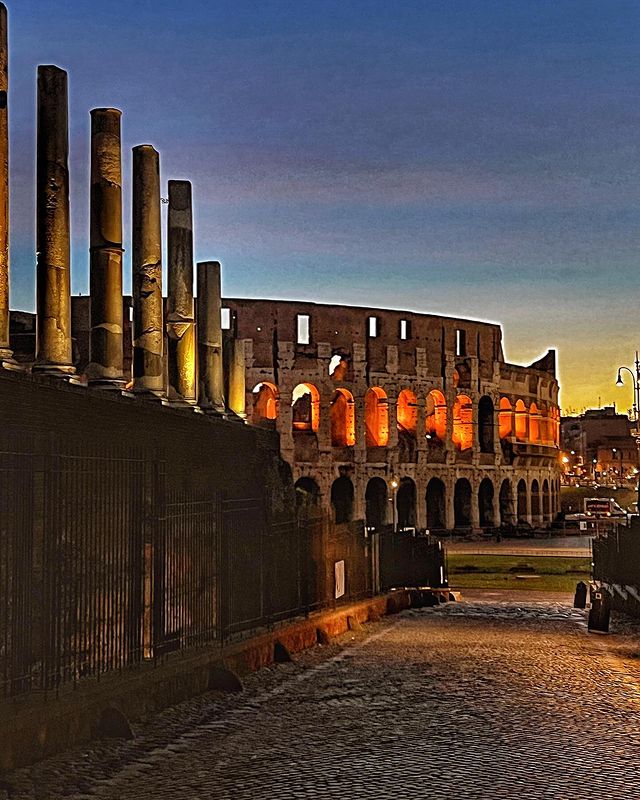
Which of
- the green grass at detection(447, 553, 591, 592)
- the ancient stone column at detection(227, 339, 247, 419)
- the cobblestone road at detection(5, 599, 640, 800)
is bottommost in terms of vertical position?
the green grass at detection(447, 553, 591, 592)

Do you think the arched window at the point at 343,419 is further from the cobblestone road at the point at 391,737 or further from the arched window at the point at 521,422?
the cobblestone road at the point at 391,737

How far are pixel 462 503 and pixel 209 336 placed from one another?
38.6 m

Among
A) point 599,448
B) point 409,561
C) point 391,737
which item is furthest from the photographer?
point 599,448

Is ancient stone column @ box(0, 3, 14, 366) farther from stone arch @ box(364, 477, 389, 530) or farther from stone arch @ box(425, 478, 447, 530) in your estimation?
stone arch @ box(425, 478, 447, 530)

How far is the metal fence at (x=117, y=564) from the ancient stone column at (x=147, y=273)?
3.11 meters

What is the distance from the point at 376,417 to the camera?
2074 inches

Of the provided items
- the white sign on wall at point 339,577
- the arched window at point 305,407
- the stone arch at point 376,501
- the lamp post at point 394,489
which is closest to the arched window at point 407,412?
the lamp post at point 394,489

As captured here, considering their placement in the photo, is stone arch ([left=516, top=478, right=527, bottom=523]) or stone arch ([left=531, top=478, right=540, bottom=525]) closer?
stone arch ([left=516, top=478, right=527, bottom=523])

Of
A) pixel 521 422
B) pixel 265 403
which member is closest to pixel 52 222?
pixel 265 403

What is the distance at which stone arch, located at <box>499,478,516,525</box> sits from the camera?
189ft

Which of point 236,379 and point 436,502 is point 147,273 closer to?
point 236,379

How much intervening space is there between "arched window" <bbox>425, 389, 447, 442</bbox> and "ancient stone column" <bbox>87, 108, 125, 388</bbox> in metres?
40.9

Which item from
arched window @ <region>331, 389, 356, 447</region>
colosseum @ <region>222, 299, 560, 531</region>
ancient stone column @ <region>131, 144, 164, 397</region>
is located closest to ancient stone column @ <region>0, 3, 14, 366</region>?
ancient stone column @ <region>131, 144, 164, 397</region>

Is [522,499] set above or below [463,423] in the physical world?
below
